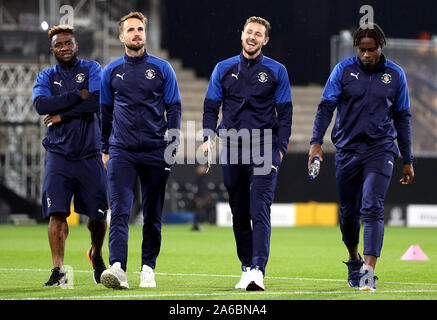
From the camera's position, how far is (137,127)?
27.0 ft

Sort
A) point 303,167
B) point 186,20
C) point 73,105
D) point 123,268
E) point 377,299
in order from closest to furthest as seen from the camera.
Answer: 1. point 377,299
2. point 123,268
3. point 73,105
4. point 303,167
5. point 186,20

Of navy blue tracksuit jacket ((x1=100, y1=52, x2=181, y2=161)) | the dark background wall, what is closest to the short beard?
navy blue tracksuit jacket ((x1=100, y1=52, x2=181, y2=161))

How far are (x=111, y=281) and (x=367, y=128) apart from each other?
8.44 ft

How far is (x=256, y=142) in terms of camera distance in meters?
8.39

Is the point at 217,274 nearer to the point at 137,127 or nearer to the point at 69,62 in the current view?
the point at 137,127

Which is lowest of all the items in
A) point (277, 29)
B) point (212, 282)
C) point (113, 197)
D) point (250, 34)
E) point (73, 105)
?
point (212, 282)

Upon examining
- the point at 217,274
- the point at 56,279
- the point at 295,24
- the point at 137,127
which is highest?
the point at 295,24

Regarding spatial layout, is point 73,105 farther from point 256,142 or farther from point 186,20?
point 186,20

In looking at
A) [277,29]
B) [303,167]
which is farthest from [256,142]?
[277,29]

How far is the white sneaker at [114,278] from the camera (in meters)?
7.80

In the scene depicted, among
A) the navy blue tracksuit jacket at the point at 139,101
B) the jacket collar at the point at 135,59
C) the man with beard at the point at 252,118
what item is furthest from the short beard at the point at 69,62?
Answer: the man with beard at the point at 252,118

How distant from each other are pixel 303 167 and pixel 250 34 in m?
24.8

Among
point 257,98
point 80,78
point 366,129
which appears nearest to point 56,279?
point 80,78

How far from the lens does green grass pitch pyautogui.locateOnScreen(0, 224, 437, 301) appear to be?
297 inches
